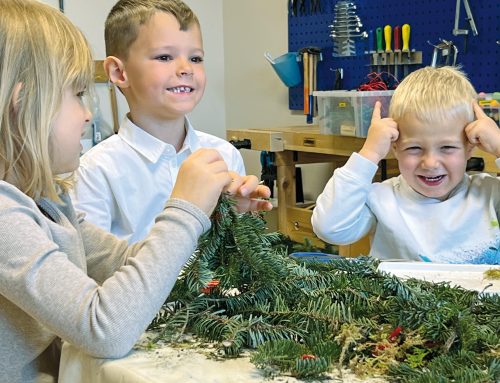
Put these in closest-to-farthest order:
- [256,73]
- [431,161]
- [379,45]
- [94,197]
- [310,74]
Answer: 1. [431,161]
2. [94,197]
3. [379,45]
4. [310,74]
5. [256,73]

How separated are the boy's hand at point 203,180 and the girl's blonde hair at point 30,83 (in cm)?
20

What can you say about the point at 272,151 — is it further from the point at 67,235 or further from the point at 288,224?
the point at 67,235

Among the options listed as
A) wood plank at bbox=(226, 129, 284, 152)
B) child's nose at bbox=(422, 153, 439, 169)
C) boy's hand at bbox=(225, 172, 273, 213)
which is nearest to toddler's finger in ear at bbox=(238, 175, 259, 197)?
boy's hand at bbox=(225, 172, 273, 213)

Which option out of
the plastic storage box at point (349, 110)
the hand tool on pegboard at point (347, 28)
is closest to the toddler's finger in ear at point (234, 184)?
the plastic storage box at point (349, 110)

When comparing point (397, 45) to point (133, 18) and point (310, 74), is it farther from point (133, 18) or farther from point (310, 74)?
point (133, 18)

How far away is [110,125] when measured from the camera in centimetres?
373

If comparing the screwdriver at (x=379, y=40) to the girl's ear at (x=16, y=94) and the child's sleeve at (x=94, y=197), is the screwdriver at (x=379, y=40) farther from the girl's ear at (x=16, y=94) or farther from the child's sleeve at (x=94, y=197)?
the girl's ear at (x=16, y=94)

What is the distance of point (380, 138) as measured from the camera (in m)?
1.51

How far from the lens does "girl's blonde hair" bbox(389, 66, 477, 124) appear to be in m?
1.46

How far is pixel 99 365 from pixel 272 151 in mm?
2407

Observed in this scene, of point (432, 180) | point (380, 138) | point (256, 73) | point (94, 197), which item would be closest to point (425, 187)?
point (432, 180)

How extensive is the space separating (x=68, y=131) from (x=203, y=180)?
221 mm

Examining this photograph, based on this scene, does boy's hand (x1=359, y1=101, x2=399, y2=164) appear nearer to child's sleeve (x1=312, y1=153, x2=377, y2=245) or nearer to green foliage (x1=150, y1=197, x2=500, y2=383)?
child's sleeve (x1=312, y1=153, x2=377, y2=245)

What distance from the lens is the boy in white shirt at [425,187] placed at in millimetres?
1459
